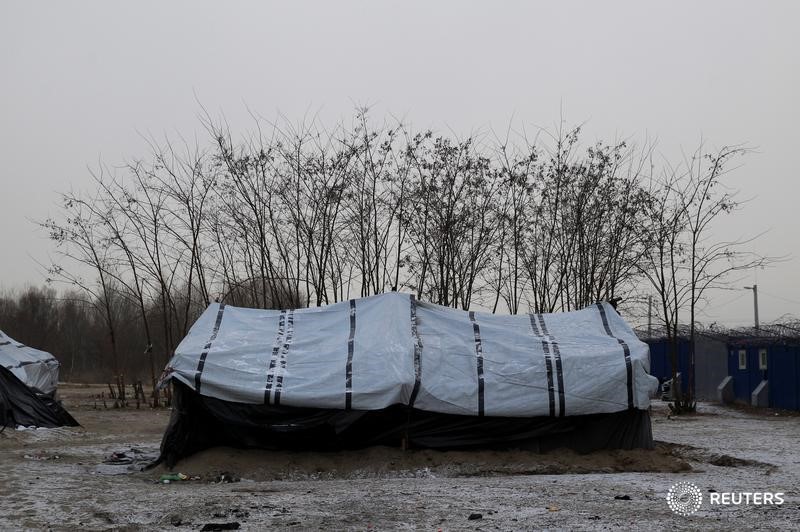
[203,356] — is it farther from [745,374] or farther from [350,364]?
[745,374]

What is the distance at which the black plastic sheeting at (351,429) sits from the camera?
34.6ft

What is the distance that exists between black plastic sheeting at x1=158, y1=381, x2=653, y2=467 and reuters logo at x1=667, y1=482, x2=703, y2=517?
7.39 ft

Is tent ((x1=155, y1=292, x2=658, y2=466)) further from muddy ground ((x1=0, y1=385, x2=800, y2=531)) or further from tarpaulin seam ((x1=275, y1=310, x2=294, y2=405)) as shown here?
muddy ground ((x1=0, y1=385, x2=800, y2=531))

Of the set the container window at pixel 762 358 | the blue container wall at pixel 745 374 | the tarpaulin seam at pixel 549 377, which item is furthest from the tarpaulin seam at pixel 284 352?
the blue container wall at pixel 745 374

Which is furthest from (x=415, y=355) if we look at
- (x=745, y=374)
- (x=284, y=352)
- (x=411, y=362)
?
(x=745, y=374)

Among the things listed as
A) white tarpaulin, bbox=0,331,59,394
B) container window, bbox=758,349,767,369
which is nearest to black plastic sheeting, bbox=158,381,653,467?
white tarpaulin, bbox=0,331,59,394

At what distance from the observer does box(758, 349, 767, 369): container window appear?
23.6 metres

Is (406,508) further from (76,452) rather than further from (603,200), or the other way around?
(603,200)

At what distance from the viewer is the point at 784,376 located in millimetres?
22375

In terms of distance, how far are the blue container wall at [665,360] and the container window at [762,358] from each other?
17.5ft

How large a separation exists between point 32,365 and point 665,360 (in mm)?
21094

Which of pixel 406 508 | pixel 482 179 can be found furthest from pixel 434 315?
pixel 482 179

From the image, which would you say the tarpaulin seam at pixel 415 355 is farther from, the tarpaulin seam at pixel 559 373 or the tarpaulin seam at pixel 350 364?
the tarpaulin seam at pixel 559 373

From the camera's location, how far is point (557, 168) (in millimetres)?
21641
